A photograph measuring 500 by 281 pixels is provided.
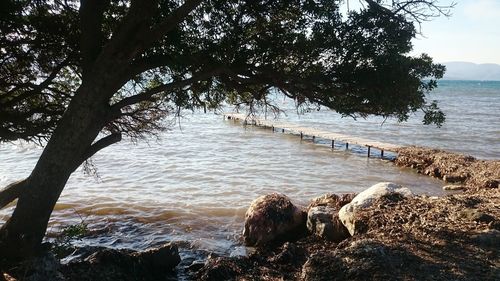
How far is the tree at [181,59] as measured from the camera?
4.79 meters

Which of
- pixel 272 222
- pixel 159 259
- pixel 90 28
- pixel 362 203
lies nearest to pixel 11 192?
pixel 90 28

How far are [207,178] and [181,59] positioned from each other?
10929mm

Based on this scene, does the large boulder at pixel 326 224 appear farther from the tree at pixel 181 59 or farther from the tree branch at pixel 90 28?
the tree branch at pixel 90 28

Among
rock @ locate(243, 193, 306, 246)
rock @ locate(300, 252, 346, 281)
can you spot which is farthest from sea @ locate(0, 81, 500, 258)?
rock @ locate(300, 252, 346, 281)

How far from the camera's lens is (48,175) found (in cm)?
480

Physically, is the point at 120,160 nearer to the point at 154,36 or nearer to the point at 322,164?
the point at 322,164

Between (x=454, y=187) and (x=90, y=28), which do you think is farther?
(x=454, y=187)

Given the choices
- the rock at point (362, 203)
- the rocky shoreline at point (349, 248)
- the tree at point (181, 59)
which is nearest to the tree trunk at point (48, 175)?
the tree at point (181, 59)

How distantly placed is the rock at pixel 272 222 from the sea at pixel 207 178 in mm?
468

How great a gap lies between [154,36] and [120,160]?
1508 centimetres

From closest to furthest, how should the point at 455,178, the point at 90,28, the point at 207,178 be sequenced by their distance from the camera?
the point at 90,28 < the point at 455,178 < the point at 207,178

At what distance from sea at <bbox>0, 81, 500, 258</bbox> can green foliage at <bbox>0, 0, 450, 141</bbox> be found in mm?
903

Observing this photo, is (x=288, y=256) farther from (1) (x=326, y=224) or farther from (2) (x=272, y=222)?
(2) (x=272, y=222)

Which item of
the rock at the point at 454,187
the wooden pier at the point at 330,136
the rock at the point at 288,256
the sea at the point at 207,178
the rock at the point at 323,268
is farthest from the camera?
the wooden pier at the point at 330,136
